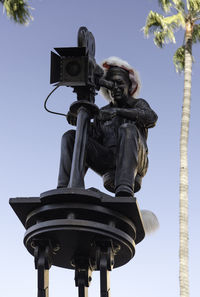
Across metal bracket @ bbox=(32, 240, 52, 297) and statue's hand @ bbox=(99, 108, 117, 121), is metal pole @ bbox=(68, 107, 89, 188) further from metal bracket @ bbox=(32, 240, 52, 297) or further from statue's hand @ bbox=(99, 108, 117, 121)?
metal bracket @ bbox=(32, 240, 52, 297)

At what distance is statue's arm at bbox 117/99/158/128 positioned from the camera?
19.5 ft

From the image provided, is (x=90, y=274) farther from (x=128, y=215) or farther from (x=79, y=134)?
(x=79, y=134)

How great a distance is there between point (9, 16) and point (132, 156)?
43.6 feet

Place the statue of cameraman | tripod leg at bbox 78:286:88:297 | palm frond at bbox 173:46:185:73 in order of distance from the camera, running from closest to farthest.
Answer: the statue of cameraman → tripod leg at bbox 78:286:88:297 → palm frond at bbox 173:46:185:73

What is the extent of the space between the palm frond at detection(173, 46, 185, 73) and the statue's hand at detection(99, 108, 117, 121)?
50.4 ft

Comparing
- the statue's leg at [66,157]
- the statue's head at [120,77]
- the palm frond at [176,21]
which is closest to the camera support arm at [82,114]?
the statue's leg at [66,157]

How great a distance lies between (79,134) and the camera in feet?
18.2

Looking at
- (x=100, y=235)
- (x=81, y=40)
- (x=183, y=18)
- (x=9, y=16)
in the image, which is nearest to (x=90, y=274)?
(x=100, y=235)

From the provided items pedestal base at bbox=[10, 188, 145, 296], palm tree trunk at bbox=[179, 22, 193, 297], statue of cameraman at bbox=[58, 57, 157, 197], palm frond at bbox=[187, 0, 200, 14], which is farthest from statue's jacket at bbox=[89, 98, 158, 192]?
palm frond at bbox=[187, 0, 200, 14]

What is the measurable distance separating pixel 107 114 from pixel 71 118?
325 mm

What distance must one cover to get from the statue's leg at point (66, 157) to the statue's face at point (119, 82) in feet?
2.24

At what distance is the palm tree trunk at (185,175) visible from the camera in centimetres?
1444

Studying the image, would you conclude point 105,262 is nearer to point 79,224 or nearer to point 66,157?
point 79,224

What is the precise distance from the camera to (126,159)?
18.1 feet
